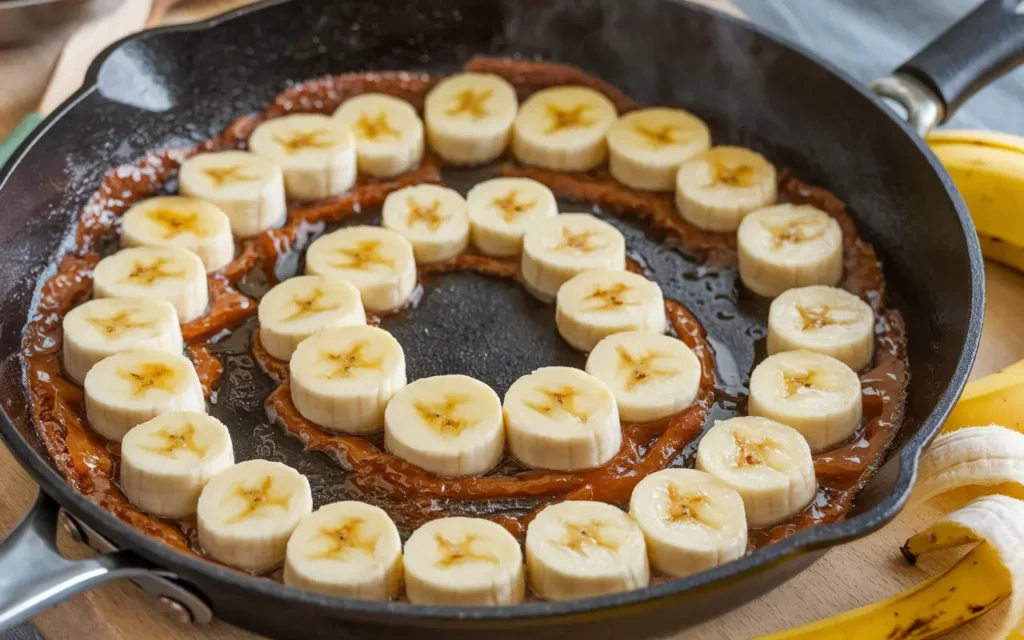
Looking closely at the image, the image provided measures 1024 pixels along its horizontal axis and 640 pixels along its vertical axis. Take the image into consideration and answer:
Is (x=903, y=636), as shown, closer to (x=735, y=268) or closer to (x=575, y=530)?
(x=575, y=530)

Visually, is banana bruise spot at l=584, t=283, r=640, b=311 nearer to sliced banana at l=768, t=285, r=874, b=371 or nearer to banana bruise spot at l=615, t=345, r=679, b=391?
banana bruise spot at l=615, t=345, r=679, b=391

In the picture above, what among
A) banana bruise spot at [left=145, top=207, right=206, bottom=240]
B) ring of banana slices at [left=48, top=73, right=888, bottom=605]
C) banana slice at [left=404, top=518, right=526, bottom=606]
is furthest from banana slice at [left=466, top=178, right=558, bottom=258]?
banana slice at [left=404, top=518, right=526, bottom=606]

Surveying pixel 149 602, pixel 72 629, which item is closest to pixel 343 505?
pixel 149 602

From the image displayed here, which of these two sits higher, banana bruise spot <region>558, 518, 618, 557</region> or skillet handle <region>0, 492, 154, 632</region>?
skillet handle <region>0, 492, 154, 632</region>

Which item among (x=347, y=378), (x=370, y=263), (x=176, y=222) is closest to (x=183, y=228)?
(x=176, y=222)

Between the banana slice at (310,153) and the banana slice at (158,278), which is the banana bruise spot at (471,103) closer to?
the banana slice at (310,153)

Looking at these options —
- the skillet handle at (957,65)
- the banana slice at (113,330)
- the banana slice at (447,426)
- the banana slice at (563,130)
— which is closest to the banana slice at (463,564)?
the banana slice at (447,426)
